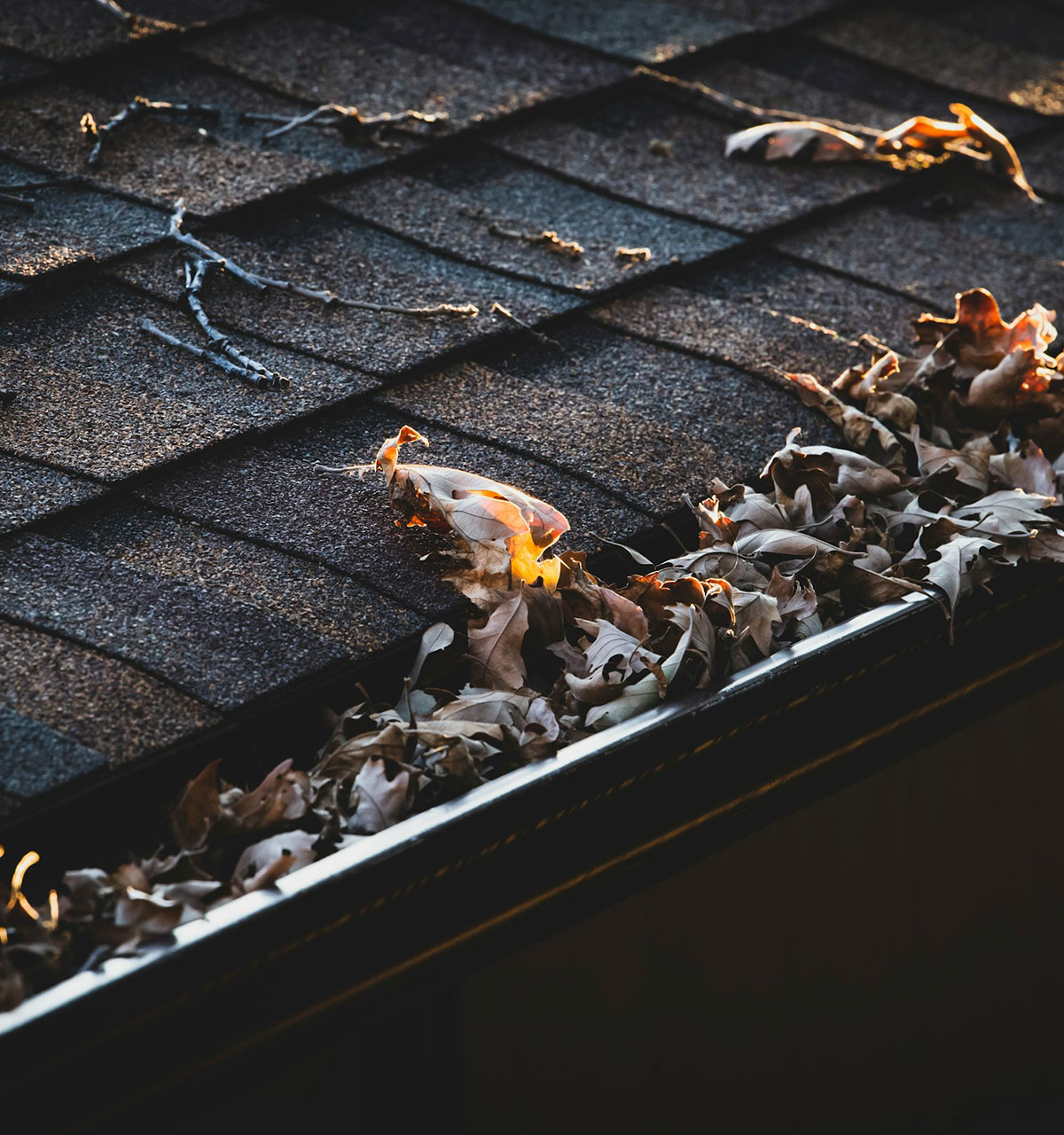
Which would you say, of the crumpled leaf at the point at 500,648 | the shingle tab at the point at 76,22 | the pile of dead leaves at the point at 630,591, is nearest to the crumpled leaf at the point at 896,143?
the pile of dead leaves at the point at 630,591

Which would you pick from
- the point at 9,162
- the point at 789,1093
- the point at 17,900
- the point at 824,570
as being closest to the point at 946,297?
the point at 824,570

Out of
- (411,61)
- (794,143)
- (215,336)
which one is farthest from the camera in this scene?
(411,61)

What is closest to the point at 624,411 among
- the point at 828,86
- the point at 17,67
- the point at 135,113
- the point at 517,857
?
the point at 517,857

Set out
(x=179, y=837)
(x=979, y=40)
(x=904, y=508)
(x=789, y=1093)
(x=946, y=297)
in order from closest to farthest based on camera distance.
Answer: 1. (x=179, y=837)
2. (x=904, y=508)
3. (x=789, y=1093)
4. (x=946, y=297)
5. (x=979, y=40)

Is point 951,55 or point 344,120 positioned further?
point 951,55

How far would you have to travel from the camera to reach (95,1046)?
131cm

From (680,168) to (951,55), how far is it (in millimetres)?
1205

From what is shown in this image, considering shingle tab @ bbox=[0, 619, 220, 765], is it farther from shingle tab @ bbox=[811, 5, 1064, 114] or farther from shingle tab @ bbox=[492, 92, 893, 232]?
shingle tab @ bbox=[811, 5, 1064, 114]

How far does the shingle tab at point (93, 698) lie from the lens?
1.47 meters

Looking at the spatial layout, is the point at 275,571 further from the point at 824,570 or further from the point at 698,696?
the point at 824,570

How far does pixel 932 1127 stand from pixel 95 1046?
189cm

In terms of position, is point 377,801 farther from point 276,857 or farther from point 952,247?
point 952,247

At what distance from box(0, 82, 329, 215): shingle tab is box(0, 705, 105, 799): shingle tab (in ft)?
4.17

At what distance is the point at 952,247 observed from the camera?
2787 millimetres
